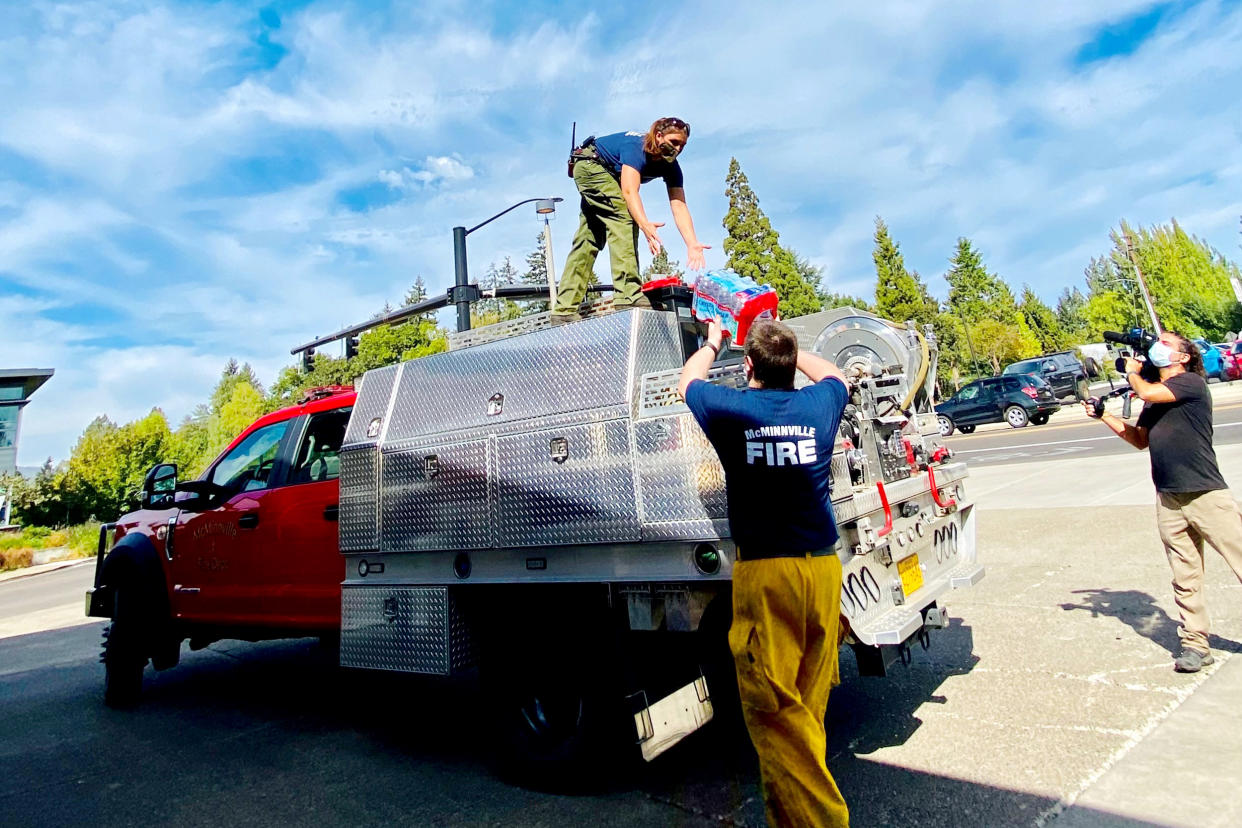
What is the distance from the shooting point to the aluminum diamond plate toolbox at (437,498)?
3.69 m

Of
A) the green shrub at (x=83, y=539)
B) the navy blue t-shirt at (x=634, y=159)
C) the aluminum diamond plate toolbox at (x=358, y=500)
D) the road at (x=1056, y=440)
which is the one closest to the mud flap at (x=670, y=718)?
the aluminum diamond plate toolbox at (x=358, y=500)

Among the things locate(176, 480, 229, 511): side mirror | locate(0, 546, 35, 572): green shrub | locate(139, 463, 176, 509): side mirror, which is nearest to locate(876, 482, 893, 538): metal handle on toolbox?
locate(176, 480, 229, 511): side mirror

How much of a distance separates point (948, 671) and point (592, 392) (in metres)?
3.01

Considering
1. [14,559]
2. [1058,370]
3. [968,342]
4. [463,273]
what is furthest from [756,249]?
[14,559]

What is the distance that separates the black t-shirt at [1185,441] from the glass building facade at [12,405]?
39233 mm

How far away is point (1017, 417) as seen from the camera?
2453 centimetres

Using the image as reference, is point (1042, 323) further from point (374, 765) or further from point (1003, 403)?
point (374, 765)

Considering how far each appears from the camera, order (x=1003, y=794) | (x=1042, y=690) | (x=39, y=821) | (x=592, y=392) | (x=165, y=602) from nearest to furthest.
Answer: (x=1003, y=794) < (x=592, y=392) < (x=39, y=821) < (x=1042, y=690) < (x=165, y=602)

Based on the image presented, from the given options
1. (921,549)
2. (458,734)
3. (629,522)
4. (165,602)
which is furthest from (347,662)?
(921,549)

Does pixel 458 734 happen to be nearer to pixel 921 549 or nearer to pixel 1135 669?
pixel 921 549

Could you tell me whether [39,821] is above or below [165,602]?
below

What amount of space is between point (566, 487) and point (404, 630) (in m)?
1.23

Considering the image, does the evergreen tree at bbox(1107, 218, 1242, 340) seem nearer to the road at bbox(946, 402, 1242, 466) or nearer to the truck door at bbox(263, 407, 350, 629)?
the road at bbox(946, 402, 1242, 466)

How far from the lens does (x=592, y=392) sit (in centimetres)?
342
